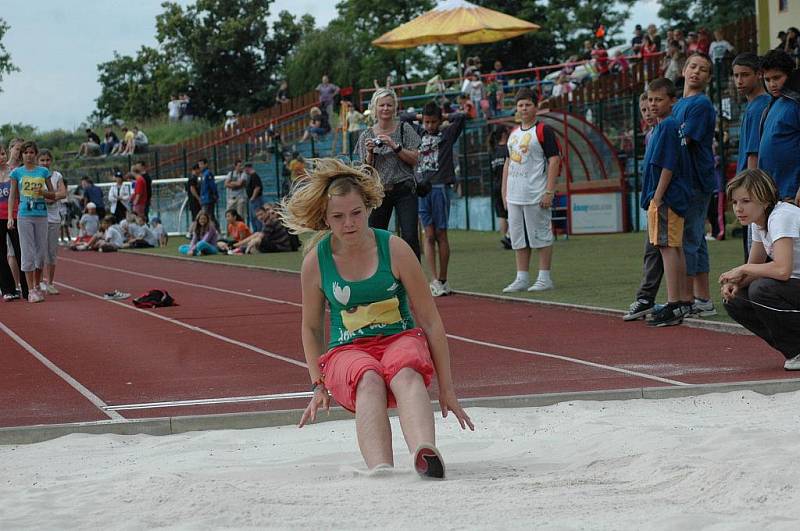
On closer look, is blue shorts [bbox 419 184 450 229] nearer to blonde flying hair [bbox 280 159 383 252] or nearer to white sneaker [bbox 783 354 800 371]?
white sneaker [bbox 783 354 800 371]

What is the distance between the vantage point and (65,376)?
29.1 feet

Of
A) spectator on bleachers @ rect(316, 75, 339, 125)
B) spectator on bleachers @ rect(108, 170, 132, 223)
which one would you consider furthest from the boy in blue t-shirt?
spectator on bleachers @ rect(316, 75, 339, 125)

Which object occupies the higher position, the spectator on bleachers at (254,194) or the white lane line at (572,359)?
the spectator on bleachers at (254,194)

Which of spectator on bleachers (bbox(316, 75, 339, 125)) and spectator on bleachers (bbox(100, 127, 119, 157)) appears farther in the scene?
spectator on bleachers (bbox(100, 127, 119, 157))

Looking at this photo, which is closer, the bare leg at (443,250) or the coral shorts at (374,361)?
the coral shorts at (374,361)

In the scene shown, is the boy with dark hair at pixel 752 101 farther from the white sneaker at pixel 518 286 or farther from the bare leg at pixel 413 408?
the bare leg at pixel 413 408

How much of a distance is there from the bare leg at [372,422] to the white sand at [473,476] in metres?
0.10

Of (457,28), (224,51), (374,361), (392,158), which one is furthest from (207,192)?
(224,51)

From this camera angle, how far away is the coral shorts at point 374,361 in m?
5.42

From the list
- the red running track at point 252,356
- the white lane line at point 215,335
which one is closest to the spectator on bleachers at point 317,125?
the white lane line at point 215,335

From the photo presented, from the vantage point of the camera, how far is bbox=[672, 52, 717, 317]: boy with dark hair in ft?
32.8

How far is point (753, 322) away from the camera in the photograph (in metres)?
7.73

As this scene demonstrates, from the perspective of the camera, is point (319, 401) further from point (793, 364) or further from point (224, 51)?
point (224, 51)

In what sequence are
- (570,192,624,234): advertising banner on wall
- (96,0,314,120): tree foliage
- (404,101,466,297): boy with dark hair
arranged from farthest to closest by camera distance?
1. (96,0,314,120): tree foliage
2. (570,192,624,234): advertising banner on wall
3. (404,101,466,297): boy with dark hair
